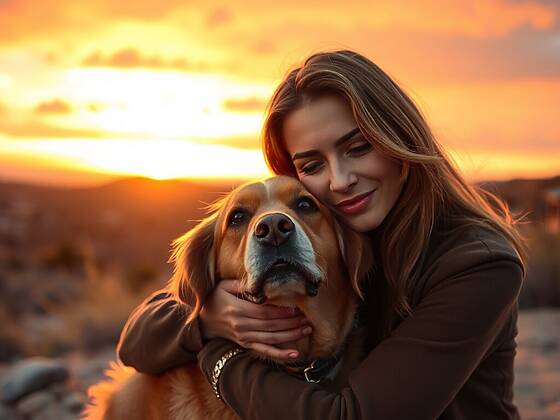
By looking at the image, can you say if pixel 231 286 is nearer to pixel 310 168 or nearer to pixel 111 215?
pixel 310 168

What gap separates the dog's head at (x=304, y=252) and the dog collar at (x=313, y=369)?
0.06 m

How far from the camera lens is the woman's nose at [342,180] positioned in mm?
3580

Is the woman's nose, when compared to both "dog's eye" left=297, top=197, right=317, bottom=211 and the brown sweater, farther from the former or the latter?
the brown sweater

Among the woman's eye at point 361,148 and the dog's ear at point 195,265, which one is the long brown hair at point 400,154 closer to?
the woman's eye at point 361,148

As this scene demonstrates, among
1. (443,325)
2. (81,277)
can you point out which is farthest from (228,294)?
(81,277)

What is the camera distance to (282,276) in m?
3.41

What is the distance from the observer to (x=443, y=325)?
3.12m

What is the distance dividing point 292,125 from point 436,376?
142cm

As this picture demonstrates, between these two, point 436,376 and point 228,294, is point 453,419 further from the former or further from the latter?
point 228,294

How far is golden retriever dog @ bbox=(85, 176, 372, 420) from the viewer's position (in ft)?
11.3

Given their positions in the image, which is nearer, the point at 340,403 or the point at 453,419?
the point at 340,403

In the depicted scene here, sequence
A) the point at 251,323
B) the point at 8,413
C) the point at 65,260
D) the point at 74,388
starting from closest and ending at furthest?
the point at 251,323 < the point at 8,413 < the point at 74,388 < the point at 65,260

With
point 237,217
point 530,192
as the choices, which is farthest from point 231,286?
point 530,192

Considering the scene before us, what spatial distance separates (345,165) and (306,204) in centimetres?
27
